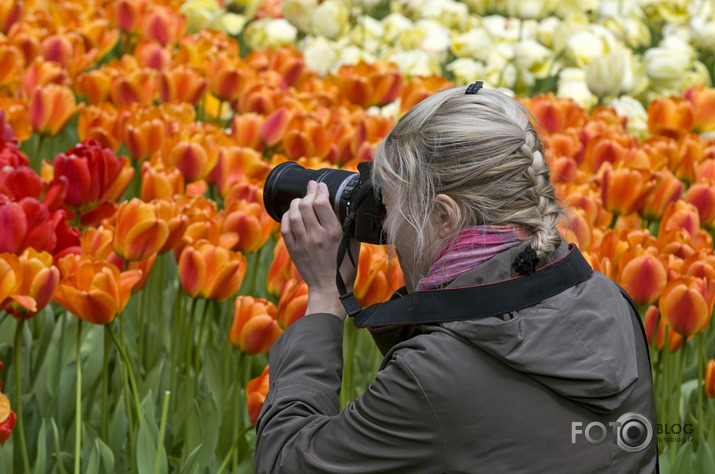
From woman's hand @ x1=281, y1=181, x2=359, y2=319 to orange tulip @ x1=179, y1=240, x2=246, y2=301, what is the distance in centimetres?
34

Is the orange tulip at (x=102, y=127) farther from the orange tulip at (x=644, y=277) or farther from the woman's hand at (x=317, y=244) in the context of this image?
the orange tulip at (x=644, y=277)

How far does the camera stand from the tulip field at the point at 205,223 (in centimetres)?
187

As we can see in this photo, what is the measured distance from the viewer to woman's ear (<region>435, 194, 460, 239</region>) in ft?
4.57

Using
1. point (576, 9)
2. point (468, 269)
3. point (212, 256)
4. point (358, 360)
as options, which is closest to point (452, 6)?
point (576, 9)

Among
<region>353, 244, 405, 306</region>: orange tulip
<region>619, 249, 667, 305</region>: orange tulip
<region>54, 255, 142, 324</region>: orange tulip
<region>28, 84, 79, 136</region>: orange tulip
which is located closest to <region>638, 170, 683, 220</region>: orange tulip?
<region>619, 249, 667, 305</region>: orange tulip

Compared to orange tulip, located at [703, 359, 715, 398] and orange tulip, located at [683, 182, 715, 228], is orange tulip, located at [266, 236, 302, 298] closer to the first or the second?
orange tulip, located at [703, 359, 715, 398]

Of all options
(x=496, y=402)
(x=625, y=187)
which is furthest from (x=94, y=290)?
(x=625, y=187)

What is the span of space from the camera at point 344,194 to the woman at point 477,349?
71 millimetres

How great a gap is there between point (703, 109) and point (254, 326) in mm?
2118

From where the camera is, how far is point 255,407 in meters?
1.77

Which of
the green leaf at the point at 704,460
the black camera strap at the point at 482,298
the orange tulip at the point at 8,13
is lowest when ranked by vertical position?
the green leaf at the point at 704,460

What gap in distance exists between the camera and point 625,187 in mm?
2482

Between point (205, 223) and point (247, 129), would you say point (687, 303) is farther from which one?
point (247, 129)

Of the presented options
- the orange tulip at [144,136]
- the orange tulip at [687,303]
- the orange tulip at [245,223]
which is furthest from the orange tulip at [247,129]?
the orange tulip at [687,303]
